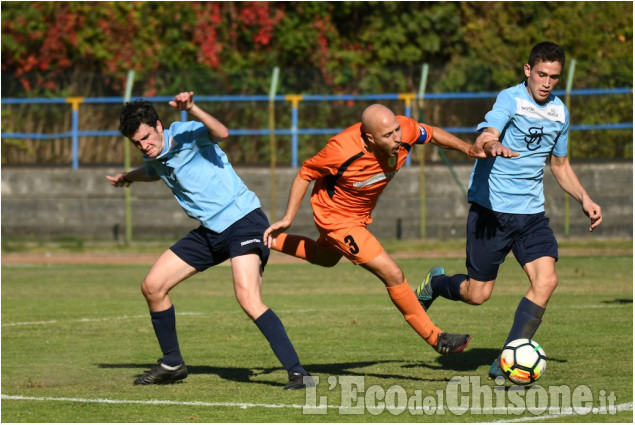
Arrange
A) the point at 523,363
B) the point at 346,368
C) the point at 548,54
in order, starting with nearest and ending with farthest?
the point at 523,363 → the point at 548,54 → the point at 346,368

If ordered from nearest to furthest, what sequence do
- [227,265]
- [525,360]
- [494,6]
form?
[525,360]
[227,265]
[494,6]

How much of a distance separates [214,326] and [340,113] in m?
12.0

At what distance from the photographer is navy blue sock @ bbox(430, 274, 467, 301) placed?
28.8 feet

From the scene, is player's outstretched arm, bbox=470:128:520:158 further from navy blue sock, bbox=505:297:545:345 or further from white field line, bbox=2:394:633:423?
white field line, bbox=2:394:633:423

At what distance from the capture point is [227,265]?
1936 centimetres

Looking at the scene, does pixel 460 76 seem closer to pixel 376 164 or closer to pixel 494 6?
pixel 494 6

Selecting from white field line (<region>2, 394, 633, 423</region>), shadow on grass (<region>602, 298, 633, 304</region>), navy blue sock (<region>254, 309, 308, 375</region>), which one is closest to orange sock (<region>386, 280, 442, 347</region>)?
navy blue sock (<region>254, 309, 308, 375</region>)

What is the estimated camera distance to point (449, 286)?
881 cm

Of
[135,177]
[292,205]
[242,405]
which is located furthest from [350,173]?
[242,405]

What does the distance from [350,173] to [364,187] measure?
0.53ft

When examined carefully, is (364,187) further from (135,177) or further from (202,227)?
(135,177)

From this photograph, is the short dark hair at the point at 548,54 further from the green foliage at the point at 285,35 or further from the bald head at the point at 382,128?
the green foliage at the point at 285,35

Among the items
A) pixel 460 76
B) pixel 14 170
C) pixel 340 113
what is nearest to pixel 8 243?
pixel 14 170

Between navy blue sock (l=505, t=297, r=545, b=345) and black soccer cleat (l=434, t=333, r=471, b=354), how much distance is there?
0.32 meters
